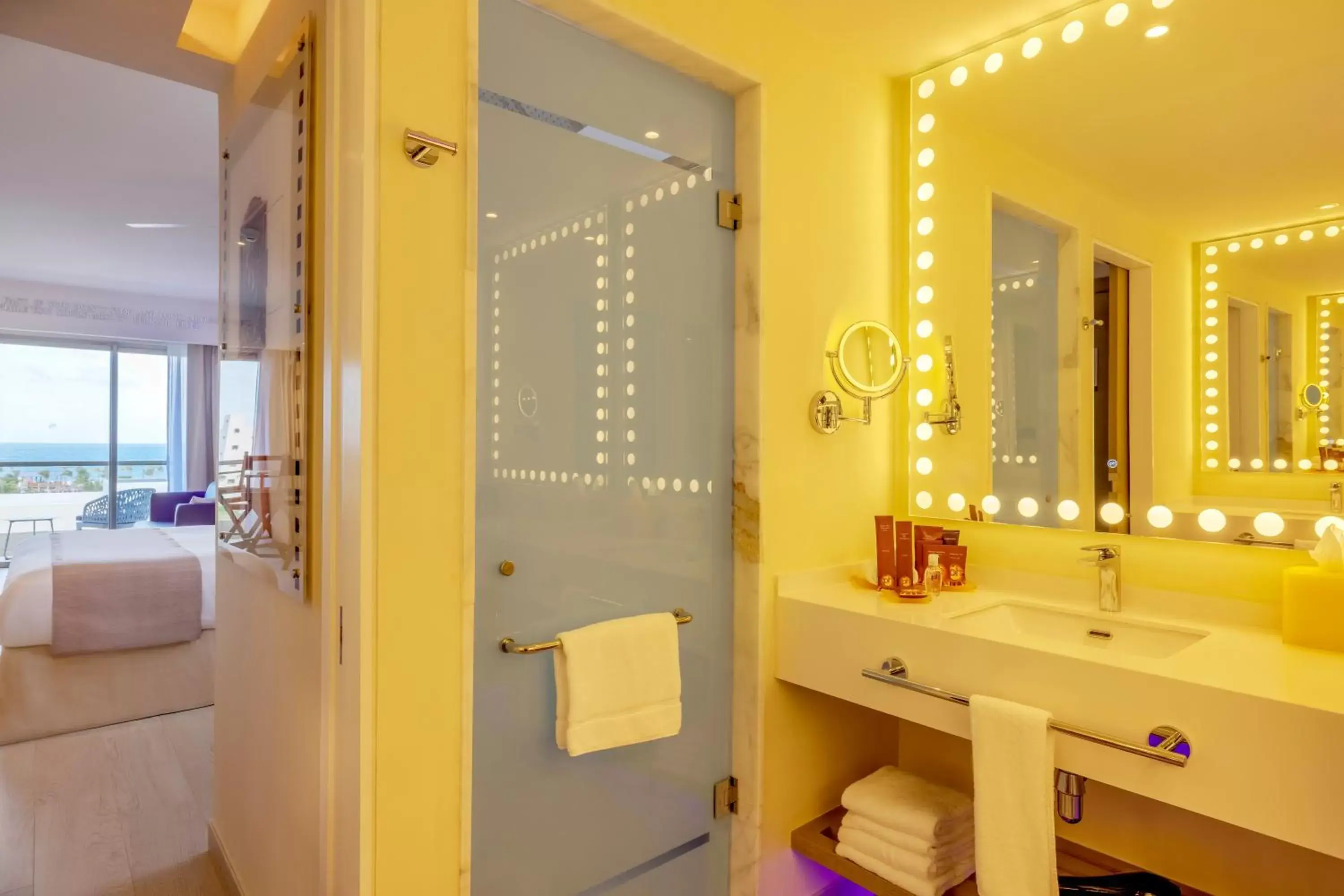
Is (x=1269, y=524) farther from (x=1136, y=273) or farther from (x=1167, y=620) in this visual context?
(x=1136, y=273)

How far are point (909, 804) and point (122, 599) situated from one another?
349 centimetres

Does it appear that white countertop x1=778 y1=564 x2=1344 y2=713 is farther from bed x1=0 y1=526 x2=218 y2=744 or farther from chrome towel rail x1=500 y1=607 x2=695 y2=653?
bed x1=0 y1=526 x2=218 y2=744

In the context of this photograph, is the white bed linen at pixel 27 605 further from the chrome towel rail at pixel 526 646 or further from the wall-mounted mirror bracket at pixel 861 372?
the wall-mounted mirror bracket at pixel 861 372

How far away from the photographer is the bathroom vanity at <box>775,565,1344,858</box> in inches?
45.0

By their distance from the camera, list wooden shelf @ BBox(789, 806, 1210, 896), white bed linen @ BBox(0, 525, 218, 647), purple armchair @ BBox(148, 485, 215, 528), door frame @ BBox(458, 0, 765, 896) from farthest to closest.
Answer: purple armchair @ BBox(148, 485, 215, 528) → white bed linen @ BBox(0, 525, 218, 647) → door frame @ BBox(458, 0, 765, 896) → wooden shelf @ BBox(789, 806, 1210, 896)

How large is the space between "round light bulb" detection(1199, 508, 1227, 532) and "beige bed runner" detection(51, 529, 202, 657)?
3.99 metres

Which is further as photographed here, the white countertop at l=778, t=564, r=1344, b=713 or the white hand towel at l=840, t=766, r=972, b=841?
the white hand towel at l=840, t=766, r=972, b=841

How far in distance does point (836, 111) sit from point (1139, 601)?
4.75 ft

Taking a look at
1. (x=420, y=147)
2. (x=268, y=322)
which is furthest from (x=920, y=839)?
(x=268, y=322)

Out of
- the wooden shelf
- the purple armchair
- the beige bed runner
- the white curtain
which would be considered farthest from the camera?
the white curtain

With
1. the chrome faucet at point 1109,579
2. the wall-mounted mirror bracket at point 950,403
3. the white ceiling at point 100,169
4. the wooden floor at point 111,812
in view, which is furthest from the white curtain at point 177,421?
the chrome faucet at point 1109,579

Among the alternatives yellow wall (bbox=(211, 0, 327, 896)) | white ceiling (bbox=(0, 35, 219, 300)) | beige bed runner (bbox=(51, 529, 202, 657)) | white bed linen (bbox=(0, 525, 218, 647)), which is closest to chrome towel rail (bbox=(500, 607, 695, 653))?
yellow wall (bbox=(211, 0, 327, 896))

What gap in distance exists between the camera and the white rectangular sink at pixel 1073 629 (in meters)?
1.59

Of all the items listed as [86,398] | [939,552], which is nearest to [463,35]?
[939,552]
